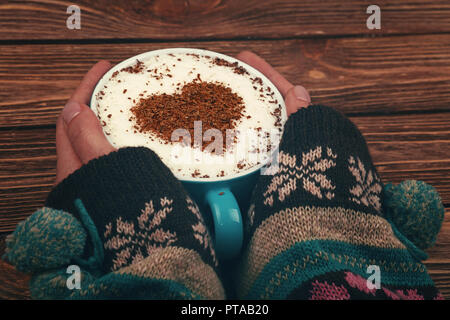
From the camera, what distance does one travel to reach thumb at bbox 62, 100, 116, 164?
522mm

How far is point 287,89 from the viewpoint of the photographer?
2.19ft

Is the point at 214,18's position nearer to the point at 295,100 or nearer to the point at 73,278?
the point at 295,100

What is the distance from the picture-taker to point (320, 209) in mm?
518

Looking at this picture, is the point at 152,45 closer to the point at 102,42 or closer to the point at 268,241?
the point at 102,42

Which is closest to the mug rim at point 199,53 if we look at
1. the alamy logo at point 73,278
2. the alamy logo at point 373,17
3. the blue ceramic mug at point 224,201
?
the blue ceramic mug at point 224,201

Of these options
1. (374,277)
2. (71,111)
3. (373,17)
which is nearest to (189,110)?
(71,111)

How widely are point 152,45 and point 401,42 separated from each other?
0.51m

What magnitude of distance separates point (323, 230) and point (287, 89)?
10.3 inches

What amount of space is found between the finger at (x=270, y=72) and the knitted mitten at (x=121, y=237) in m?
0.28

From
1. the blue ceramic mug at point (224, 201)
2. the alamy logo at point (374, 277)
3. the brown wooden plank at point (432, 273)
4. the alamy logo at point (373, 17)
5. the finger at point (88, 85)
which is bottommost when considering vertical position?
the brown wooden plank at point (432, 273)

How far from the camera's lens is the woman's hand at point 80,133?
524mm

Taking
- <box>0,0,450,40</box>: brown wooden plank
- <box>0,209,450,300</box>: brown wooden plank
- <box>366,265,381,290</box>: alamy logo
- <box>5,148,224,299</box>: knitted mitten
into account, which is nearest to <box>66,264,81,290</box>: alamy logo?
<box>5,148,224,299</box>: knitted mitten

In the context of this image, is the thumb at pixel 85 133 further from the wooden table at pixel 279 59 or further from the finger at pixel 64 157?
the wooden table at pixel 279 59
